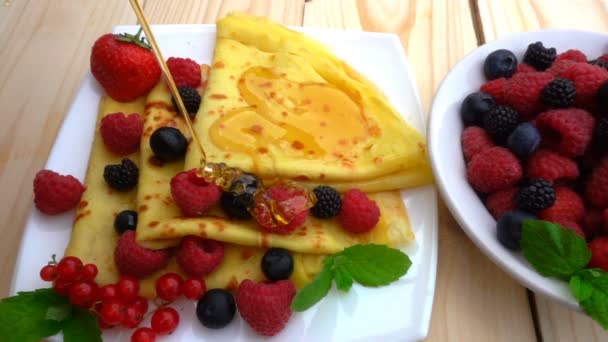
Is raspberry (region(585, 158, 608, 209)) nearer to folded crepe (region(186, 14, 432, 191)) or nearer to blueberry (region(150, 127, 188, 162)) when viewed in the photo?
Answer: folded crepe (region(186, 14, 432, 191))

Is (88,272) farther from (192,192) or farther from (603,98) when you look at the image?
(603,98)

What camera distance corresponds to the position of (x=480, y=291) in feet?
4.29

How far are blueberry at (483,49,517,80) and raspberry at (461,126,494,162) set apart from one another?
19 cm

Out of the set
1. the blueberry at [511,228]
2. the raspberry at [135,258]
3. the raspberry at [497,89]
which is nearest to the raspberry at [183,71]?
the raspberry at [135,258]

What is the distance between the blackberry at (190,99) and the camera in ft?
4.98

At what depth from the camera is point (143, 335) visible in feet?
3.74

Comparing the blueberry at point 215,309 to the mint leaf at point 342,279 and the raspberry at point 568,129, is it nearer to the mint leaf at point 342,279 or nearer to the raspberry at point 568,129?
the mint leaf at point 342,279

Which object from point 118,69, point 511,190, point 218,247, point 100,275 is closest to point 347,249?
point 218,247

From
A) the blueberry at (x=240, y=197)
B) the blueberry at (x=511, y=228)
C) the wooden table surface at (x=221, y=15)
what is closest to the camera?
the blueberry at (x=511, y=228)

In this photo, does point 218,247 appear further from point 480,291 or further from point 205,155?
point 480,291

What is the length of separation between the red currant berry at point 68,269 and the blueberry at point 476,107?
3.34 feet

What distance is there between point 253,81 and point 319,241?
21.6 inches

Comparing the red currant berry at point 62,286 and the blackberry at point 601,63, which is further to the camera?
the blackberry at point 601,63

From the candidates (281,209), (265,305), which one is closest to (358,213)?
(281,209)
